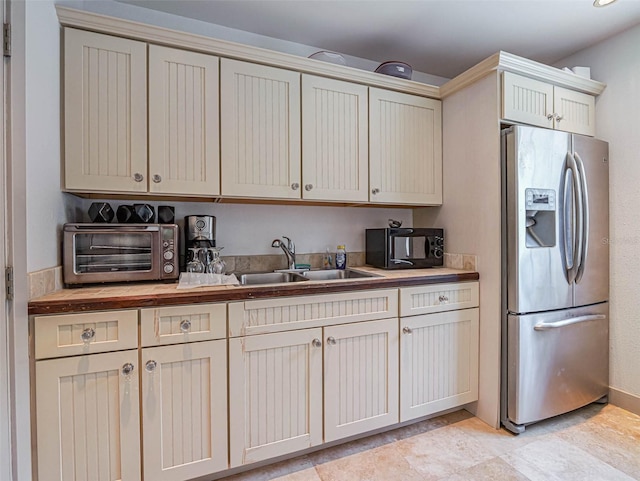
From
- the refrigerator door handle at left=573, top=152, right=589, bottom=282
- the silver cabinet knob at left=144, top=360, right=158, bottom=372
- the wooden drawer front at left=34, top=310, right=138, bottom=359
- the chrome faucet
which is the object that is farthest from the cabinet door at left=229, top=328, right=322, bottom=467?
the refrigerator door handle at left=573, top=152, right=589, bottom=282

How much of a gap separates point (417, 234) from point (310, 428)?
1328mm

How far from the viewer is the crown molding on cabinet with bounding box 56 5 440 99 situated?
4.98 feet

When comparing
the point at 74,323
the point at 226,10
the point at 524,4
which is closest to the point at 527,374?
the point at 524,4

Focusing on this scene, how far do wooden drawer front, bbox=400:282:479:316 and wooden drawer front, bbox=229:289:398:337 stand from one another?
0.27 feet

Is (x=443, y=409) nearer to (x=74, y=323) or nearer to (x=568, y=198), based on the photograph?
(x=568, y=198)

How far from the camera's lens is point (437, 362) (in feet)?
6.42

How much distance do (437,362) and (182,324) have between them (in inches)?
57.0

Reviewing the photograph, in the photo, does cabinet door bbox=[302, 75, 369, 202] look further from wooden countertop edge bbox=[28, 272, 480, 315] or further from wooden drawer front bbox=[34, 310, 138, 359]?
wooden drawer front bbox=[34, 310, 138, 359]

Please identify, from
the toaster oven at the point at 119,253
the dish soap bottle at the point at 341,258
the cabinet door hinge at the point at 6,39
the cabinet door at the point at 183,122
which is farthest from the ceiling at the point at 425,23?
the dish soap bottle at the point at 341,258

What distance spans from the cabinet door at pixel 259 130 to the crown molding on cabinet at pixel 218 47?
0.17 feet

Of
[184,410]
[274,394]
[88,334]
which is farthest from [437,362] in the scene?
[88,334]

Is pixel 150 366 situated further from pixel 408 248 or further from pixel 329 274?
pixel 408 248

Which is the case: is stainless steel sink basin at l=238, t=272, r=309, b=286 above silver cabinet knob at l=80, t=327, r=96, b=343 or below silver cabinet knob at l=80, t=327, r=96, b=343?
above

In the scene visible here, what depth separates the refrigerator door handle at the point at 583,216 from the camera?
2.02 metres
